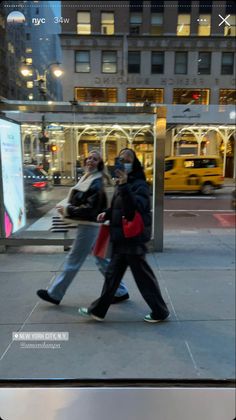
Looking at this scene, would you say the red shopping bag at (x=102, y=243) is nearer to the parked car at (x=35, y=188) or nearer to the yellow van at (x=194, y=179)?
the parked car at (x=35, y=188)

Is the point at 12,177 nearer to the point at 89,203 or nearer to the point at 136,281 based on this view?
the point at 89,203

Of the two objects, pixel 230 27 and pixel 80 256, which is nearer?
pixel 230 27

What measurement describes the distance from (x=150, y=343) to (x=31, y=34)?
170 centimetres

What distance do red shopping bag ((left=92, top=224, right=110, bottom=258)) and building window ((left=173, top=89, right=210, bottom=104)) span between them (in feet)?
3.12

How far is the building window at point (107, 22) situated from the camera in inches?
47.3

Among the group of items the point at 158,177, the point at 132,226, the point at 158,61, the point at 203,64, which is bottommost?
the point at 132,226

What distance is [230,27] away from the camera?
46.1 inches

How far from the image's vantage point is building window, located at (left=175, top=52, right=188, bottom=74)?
57.0 inches

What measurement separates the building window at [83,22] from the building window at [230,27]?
447mm

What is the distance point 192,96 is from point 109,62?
1.91 ft

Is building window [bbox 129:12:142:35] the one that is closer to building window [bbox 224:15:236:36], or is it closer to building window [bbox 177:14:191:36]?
building window [bbox 177:14:191:36]

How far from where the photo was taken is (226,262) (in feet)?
13.7

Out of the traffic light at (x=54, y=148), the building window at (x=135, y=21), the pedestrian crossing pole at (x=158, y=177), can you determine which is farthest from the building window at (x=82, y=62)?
the pedestrian crossing pole at (x=158, y=177)

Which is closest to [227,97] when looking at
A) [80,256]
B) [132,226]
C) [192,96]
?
[192,96]
